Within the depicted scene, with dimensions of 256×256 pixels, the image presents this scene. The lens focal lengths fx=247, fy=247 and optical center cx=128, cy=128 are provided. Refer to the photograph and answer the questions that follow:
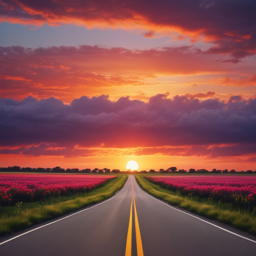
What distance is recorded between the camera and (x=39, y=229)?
10383mm

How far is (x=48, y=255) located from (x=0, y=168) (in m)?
156

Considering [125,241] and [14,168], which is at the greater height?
[125,241]

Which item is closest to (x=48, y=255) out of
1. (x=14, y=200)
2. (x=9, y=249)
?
(x=9, y=249)

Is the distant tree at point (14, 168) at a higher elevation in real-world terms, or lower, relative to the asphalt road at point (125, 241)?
lower

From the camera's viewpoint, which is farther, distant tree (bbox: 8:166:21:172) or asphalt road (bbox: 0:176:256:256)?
distant tree (bbox: 8:166:21:172)

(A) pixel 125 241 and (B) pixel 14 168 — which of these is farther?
(B) pixel 14 168

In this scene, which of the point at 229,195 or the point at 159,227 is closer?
the point at 159,227

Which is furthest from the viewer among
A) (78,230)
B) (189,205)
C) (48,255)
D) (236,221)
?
(189,205)

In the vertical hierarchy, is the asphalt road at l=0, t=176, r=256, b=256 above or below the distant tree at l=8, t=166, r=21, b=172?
above

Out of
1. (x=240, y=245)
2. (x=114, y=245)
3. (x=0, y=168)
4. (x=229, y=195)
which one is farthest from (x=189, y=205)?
(x=0, y=168)

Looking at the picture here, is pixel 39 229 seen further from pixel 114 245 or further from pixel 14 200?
pixel 14 200

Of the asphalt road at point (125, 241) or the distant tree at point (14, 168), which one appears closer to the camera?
the asphalt road at point (125, 241)

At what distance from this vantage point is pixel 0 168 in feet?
472

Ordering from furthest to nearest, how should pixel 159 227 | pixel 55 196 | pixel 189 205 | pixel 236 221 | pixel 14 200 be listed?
1. pixel 55 196
2. pixel 14 200
3. pixel 189 205
4. pixel 236 221
5. pixel 159 227
